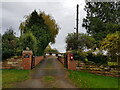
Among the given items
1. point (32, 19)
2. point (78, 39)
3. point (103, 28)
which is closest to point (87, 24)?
point (103, 28)

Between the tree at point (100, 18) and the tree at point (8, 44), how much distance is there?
13279mm

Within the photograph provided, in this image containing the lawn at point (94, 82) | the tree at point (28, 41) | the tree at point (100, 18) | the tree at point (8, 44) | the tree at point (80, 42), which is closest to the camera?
the lawn at point (94, 82)

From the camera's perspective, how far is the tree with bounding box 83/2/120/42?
24859 mm

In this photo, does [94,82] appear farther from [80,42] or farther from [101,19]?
[101,19]

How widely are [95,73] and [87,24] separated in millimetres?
17378

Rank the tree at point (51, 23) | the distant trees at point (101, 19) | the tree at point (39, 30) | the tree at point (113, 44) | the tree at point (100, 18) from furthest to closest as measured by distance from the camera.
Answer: the tree at point (51, 23)
the tree at point (39, 30)
the tree at point (100, 18)
the distant trees at point (101, 19)
the tree at point (113, 44)

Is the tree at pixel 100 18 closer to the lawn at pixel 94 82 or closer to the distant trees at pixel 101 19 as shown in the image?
the distant trees at pixel 101 19

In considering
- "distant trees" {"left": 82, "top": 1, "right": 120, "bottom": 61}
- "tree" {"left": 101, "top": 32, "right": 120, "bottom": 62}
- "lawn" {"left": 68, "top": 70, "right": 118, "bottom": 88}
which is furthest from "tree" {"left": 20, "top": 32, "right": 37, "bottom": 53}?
"tree" {"left": 101, "top": 32, "right": 120, "bottom": 62}

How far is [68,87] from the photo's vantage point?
8234 mm

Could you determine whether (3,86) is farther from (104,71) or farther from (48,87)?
(104,71)

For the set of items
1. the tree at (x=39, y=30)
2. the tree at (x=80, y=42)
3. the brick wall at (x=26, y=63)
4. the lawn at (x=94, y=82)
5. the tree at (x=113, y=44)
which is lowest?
the lawn at (x=94, y=82)

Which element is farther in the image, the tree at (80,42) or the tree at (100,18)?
the tree at (100,18)

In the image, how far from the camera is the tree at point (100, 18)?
24859 mm

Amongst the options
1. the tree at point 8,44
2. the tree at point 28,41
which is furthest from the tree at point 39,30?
the tree at point 28,41
